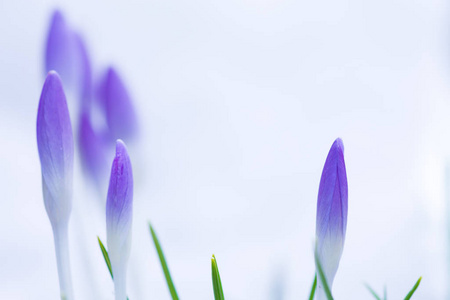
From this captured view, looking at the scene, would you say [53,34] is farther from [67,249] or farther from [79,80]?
[67,249]

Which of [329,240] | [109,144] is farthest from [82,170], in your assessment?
[329,240]

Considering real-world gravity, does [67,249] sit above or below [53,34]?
below

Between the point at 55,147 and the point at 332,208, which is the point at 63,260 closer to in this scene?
the point at 55,147

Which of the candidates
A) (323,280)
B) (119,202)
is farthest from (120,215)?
(323,280)

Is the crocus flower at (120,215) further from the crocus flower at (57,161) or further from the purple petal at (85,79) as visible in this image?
the purple petal at (85,79)

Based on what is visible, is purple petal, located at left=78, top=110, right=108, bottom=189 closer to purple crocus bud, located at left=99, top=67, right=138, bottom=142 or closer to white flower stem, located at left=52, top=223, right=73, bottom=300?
purple crocus bud, located at left=99, top=67, right=138, bottom=142

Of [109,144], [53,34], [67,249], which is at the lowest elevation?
[67,249]
